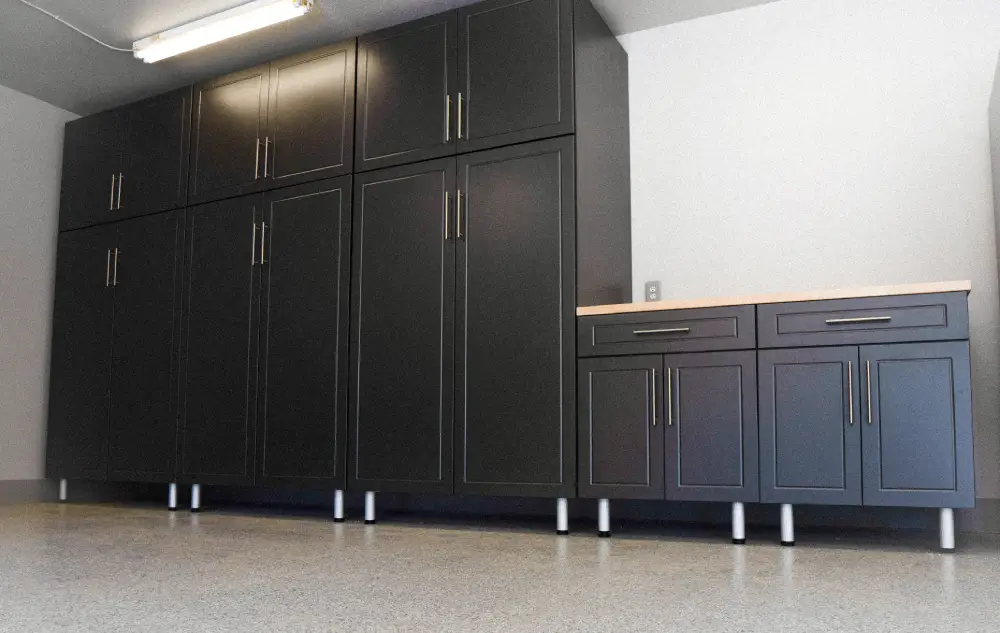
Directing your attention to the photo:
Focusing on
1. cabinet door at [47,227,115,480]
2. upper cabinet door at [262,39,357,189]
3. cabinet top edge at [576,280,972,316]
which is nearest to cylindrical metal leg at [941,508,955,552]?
cabinet top edge at [576,280,972,316]

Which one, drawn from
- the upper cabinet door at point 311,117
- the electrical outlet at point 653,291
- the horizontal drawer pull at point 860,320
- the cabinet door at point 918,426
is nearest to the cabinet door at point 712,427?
the horizontal drawer pull at point 860,320

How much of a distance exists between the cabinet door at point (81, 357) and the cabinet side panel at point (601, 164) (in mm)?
3110

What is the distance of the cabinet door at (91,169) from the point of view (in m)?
5.41

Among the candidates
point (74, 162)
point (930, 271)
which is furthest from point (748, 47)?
point (74, 162)

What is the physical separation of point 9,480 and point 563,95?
412cm

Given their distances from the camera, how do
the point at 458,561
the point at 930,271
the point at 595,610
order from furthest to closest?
the point at 930,271 < the point at 458,561 < the point at 595,610

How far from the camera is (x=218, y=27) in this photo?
4.49 meters

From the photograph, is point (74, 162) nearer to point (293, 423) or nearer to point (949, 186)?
point (293, 423)

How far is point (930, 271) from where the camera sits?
3801mm

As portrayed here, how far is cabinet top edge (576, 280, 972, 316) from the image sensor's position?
3.14 m

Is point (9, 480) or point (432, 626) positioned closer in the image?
point (432, 626)

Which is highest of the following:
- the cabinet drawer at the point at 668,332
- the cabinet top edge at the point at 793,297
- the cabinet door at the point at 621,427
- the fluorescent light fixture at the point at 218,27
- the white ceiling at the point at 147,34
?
the white ceiling at the point at 147,34

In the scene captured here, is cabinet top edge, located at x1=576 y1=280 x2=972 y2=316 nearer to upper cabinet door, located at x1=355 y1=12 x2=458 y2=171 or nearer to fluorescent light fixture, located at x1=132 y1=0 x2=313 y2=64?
upper cabinet door, located at x1=355 y1=12 x2=458 y2=171

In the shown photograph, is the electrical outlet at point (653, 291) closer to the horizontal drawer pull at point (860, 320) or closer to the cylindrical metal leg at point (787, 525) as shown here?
the horizontal drawer pull at point (860, 320)
